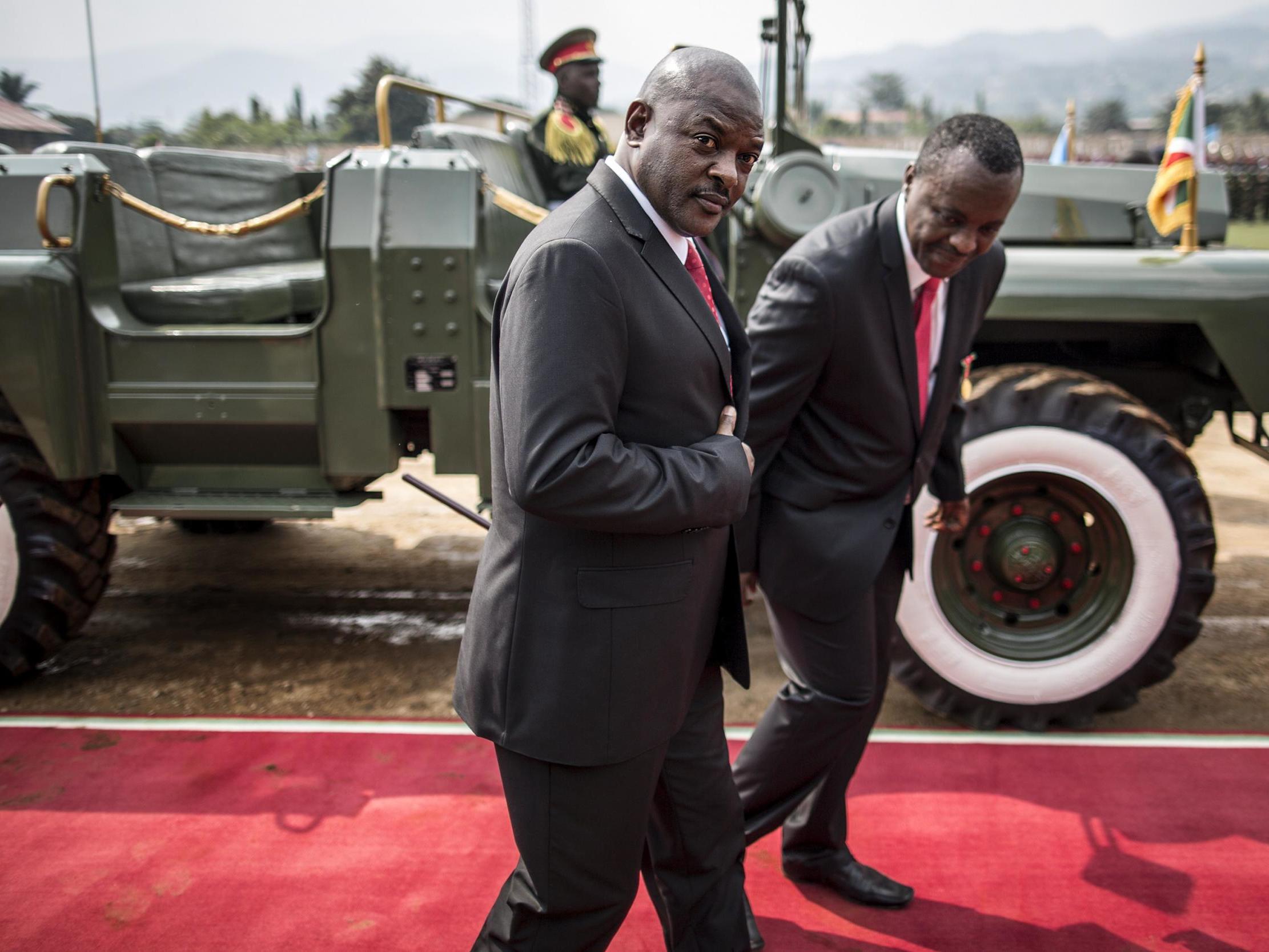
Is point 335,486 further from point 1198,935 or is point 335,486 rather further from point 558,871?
point 1198,935

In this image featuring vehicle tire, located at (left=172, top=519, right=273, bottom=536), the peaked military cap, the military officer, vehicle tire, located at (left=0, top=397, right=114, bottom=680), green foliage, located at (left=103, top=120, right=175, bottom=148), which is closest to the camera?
vehicle tire, located at (left=0, top=397, right=114, bottom=680)

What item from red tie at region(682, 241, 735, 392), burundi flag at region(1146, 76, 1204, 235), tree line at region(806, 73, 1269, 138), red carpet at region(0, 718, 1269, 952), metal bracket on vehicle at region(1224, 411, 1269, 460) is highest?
tree line at region(806, 73, 1269, 138)

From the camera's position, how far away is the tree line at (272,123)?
477cm

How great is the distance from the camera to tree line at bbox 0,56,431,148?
4.77 meters

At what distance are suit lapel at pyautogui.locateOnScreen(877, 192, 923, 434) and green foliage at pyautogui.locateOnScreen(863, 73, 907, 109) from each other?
68.2 m

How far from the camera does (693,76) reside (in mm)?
1540

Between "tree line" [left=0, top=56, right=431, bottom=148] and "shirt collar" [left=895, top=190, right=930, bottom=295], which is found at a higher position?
"tree line" [left=0, top=56, right=431, bottom=148]

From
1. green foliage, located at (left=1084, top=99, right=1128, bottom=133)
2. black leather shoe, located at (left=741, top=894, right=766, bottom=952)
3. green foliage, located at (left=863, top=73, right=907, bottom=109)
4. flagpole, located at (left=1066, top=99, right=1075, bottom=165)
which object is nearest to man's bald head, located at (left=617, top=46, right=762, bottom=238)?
black leather shoe, located at (left=741, top=894, right=766, bottom=952)

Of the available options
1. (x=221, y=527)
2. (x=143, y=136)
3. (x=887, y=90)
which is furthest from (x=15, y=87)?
(x=887, y=90)

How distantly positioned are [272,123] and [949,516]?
5.29 m

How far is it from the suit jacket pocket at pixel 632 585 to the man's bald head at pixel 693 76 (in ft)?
2.20

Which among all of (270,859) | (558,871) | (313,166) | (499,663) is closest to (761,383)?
(499,663)

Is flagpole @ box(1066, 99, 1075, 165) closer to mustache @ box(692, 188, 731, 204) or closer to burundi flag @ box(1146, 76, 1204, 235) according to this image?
burundi flag @ box(1146, 76, 1204, 235)

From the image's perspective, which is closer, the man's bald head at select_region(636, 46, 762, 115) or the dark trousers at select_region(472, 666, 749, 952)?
the man's bald head at select_region(636, 46, 762, 115)
